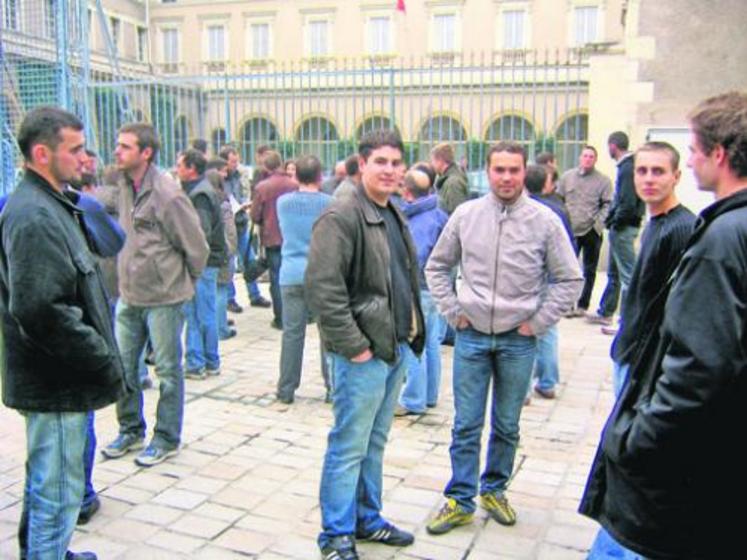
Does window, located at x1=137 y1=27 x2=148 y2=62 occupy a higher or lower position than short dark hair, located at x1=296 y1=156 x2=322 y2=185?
higher

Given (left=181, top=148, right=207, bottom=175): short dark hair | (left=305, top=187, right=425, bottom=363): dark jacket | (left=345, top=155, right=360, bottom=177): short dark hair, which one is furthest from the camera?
(left=181, top=148, right=207, bottom=175): short dark hair

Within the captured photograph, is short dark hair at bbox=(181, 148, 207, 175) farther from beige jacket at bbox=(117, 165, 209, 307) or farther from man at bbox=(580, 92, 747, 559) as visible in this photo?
man at bbox=(580, 92, 747, 559)

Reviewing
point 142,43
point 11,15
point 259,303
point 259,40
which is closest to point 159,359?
point 259,303

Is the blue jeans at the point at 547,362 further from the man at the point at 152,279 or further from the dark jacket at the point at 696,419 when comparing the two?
the dark jacket at the point at 696,419

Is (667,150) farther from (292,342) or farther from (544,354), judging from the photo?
(292,342)

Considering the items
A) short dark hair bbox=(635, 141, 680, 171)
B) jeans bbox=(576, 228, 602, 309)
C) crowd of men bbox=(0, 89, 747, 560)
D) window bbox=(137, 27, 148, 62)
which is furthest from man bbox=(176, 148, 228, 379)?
window bbox=(137, 27, 148, 62)

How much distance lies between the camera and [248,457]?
4.98 m

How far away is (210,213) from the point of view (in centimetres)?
685

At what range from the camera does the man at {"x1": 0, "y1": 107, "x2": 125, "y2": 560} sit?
9.66ft

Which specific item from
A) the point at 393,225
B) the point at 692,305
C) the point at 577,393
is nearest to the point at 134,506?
the point at 393,225

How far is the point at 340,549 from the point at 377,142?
75.6 inches

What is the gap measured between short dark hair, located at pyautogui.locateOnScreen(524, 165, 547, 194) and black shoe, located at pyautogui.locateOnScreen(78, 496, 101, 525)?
4.24 m

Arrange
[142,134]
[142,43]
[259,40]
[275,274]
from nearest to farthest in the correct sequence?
[142,134] < [275,274] < [259,40] < [142,43]

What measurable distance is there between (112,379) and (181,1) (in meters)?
45.5
